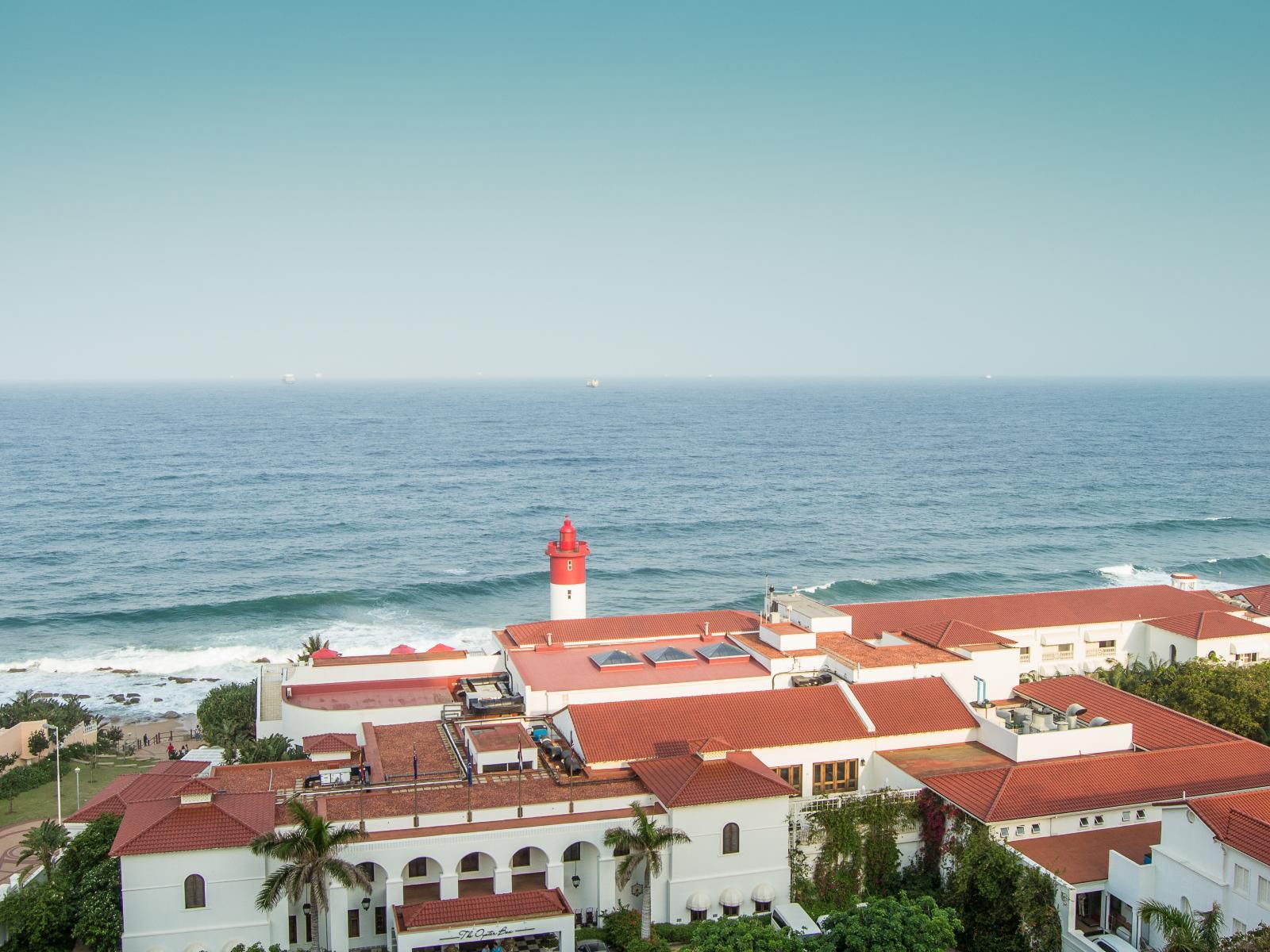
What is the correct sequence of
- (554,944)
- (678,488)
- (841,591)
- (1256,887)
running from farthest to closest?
(678,488)
(841,591)
(554,944)
(1256,887)

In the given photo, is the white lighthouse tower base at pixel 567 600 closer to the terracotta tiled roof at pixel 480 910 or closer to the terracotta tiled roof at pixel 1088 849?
the terracotta tiled roof at pixel 480 910

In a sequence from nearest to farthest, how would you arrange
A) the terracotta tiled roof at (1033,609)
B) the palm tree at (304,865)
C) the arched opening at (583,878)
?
the palm tree at (304,865), the arched opening at (583,878), the terracotta tiled roof at (1033,609)

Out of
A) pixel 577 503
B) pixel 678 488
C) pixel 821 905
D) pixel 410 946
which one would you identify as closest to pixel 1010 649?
pixel 821 905

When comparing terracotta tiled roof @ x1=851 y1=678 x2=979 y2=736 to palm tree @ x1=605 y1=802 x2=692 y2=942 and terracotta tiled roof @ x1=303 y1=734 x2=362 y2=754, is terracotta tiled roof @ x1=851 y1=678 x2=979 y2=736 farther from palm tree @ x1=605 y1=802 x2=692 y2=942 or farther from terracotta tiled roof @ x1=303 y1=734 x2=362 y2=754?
terracotta tiled roof @ x1=303 y1=734 x2=362 y2=754

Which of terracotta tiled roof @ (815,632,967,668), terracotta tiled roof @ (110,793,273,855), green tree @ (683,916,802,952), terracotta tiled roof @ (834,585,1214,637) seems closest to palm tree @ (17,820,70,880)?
terracotta tiled roof @ (110,793,273,855)

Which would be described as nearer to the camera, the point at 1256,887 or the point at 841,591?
the point at 1256,887

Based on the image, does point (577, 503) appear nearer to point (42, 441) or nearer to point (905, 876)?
point (905, 876)

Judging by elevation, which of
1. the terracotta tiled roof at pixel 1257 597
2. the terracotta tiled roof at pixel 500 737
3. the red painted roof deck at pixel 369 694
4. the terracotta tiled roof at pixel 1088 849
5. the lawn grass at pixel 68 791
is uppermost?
the terracotta tiled roof at pixel 500 737

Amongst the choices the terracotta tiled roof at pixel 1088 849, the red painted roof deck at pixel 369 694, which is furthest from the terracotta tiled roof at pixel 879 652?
the red painted roof deck at pixel 369 694
